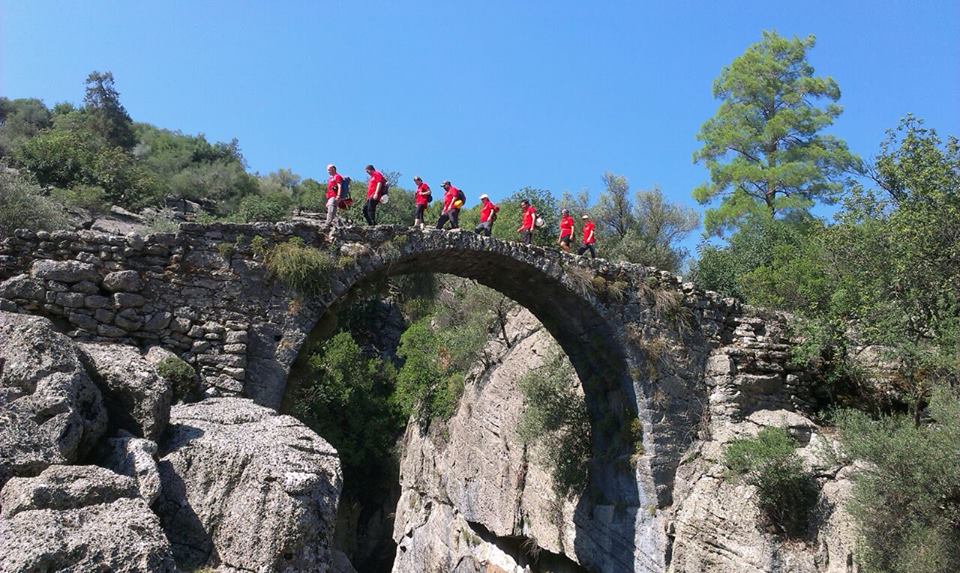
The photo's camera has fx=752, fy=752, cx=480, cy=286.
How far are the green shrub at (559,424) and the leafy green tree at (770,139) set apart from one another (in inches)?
503

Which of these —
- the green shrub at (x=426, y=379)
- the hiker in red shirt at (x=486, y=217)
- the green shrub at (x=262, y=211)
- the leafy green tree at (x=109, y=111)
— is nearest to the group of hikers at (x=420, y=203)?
the hiker in red shirt at (x=486, y=217)

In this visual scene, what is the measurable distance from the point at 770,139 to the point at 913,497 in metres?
19.0

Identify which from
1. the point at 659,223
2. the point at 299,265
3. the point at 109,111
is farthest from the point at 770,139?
the point at 109,111

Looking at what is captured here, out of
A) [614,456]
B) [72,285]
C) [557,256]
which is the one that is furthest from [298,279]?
Result: [614,456]

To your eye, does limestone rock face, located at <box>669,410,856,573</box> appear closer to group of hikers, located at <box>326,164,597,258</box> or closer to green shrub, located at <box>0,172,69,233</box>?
group of hikers, located at <box>326,164,597,258</box>

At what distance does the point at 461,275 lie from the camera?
42.4 feet

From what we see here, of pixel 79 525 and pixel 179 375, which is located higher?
pixel 179 375

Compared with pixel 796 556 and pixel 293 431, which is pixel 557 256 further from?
pixel 293 431

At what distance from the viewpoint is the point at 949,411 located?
374 inches

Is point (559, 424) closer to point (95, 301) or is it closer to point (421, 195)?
point (421, 195)

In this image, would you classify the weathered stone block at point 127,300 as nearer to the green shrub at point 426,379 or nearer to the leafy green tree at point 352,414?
the green shrub at point 426,379

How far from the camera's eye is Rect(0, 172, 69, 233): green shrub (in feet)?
50.0

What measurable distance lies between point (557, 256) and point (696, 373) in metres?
3.30

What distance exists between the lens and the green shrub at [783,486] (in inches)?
427
